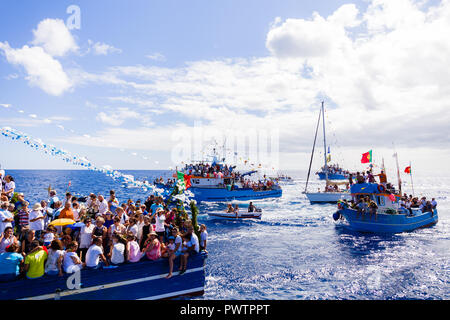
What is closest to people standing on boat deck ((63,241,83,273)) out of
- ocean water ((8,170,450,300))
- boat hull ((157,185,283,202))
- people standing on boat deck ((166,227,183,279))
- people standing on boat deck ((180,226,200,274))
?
people standing on boat deck ((166,227,183,279))

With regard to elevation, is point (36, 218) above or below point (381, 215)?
above

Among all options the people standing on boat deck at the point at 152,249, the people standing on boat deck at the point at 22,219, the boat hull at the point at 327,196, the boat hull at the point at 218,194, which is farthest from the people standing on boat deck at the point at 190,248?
the boat hull at the point at 327,196

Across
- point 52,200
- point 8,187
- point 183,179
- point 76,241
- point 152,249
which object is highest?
point 183,179

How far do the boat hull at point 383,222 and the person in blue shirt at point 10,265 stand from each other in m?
21.6

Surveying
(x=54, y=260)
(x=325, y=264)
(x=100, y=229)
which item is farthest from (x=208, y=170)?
(x=54, y=260)

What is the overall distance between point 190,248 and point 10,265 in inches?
176

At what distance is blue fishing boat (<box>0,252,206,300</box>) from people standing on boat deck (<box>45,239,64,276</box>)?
0.16m

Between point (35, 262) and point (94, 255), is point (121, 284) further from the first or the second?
point (35, 262)

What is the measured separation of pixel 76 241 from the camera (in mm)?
7645

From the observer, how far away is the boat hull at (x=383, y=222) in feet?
69.2

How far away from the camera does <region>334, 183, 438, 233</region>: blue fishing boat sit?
21.2m

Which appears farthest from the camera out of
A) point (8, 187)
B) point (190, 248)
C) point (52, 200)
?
point (52, 200)
